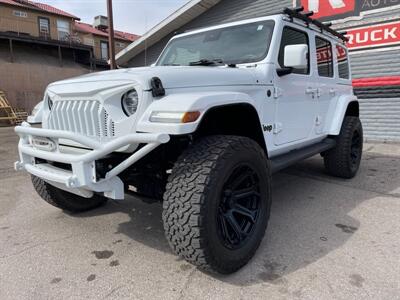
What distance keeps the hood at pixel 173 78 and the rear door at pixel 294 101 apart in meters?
0.58

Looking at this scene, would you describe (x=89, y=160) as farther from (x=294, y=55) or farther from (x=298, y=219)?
(x=298, y=219)

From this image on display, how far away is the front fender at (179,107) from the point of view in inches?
77.4

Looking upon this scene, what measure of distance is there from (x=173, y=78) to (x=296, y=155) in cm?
185

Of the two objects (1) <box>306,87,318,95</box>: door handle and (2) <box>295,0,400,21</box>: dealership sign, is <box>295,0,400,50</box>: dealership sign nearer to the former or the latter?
(2) <box>295,0,400,21</box>: dealership sign

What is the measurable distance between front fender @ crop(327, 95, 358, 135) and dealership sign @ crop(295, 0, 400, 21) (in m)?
4.65

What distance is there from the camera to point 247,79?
279cm

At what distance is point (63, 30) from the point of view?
2903 cm

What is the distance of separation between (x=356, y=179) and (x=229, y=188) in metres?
3.21

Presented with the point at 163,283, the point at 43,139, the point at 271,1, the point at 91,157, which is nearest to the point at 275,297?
the point at 163,283

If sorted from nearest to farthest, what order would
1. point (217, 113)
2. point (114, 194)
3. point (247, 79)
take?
point (114, 194) → point (217, 113) → point (247, 79)

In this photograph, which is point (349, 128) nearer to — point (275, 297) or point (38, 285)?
point (275, 297)

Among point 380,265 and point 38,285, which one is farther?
point 380,265

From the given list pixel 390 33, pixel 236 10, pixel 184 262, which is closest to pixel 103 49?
pixel 236 10

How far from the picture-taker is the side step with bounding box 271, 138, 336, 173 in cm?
315
